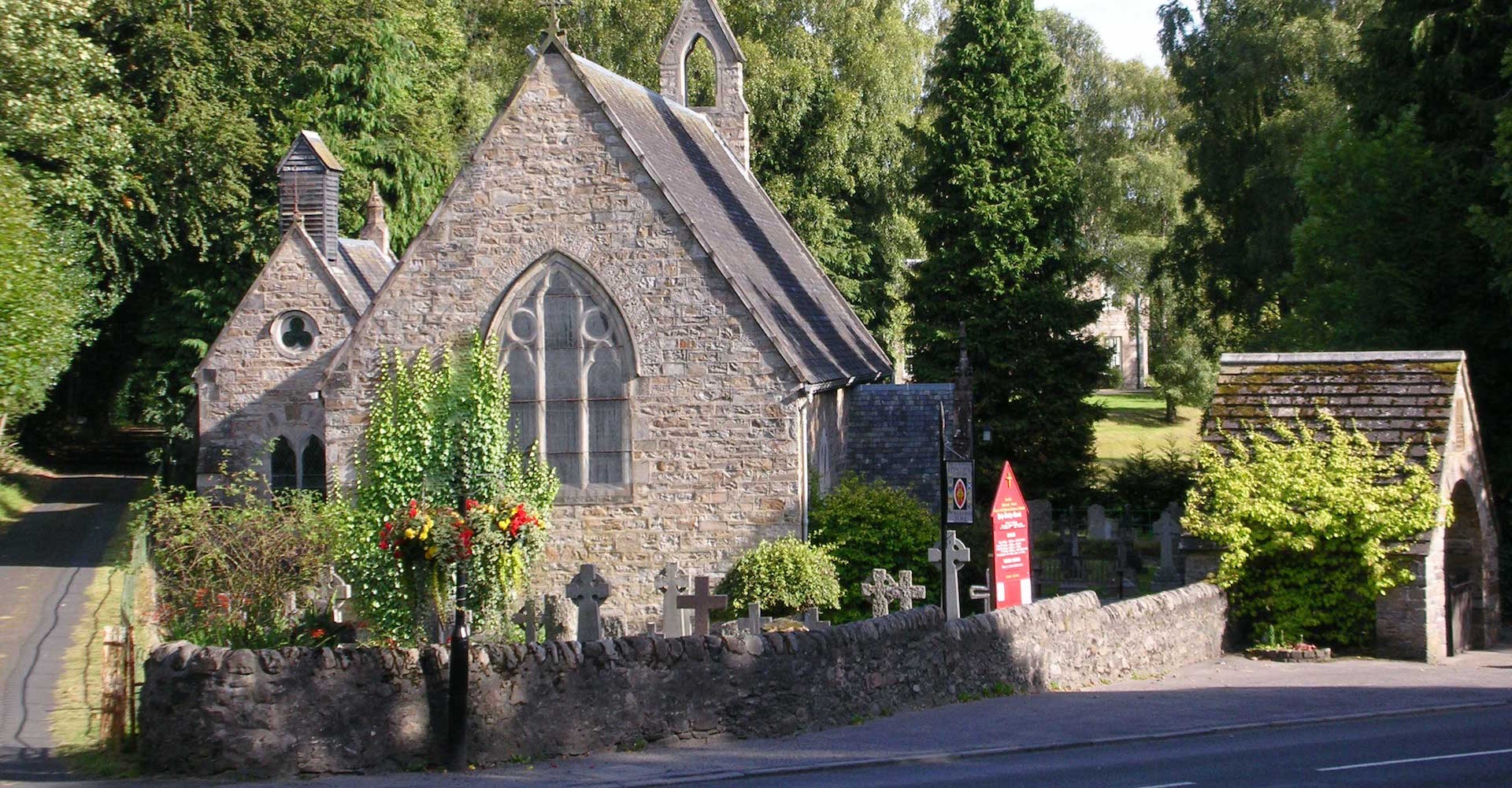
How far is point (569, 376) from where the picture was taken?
75.6 feet

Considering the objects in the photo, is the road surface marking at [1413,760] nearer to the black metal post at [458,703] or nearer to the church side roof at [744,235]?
the black metal post at [458,703]

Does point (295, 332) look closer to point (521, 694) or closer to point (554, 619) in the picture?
point (554, 619)

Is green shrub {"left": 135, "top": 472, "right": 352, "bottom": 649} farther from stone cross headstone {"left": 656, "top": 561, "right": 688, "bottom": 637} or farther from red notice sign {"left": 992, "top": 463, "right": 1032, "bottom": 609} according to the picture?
red notice sign {"left": 992, "top": 463, "right": 1032, "bottom": 609}

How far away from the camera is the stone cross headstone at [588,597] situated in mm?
18125

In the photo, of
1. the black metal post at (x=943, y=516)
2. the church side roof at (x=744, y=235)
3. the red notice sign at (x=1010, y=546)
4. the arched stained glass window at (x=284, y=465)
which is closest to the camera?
the red notice sign at (x=1010, y=546)

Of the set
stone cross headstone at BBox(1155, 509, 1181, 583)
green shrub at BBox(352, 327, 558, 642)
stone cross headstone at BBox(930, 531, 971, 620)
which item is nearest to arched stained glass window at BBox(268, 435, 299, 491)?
green shrub at BBox(352, 327, 558, 642)

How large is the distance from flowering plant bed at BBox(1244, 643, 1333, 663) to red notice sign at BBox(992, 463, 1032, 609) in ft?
12.1

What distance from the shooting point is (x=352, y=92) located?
132ft

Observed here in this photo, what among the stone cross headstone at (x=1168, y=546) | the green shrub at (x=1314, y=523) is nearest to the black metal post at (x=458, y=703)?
the green shrub at (x=1314, y=523)

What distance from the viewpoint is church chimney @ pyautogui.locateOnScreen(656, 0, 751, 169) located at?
30781mm

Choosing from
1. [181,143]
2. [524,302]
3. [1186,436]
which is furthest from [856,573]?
[1186,436]

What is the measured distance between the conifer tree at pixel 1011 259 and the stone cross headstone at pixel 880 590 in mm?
17415

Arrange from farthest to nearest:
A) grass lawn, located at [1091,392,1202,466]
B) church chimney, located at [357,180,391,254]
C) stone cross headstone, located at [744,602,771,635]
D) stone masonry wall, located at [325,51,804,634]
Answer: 1. grass lawn, located at [1091,392,1202,466]
2. church chimney, located at [357,180,391,254]
3. stone masonry wall, located at [325,51,804,634]
4. stone cross headstone, located at [744,602,771,635]

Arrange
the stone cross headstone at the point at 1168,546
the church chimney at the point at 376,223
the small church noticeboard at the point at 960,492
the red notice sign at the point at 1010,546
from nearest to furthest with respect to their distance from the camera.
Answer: the red notice sign at the point at 1010,546 < the small church noticeboard at the point at 960,492 < the stone cross headstone at the point at 1168,546 < the church chimney at the point at 376,223
